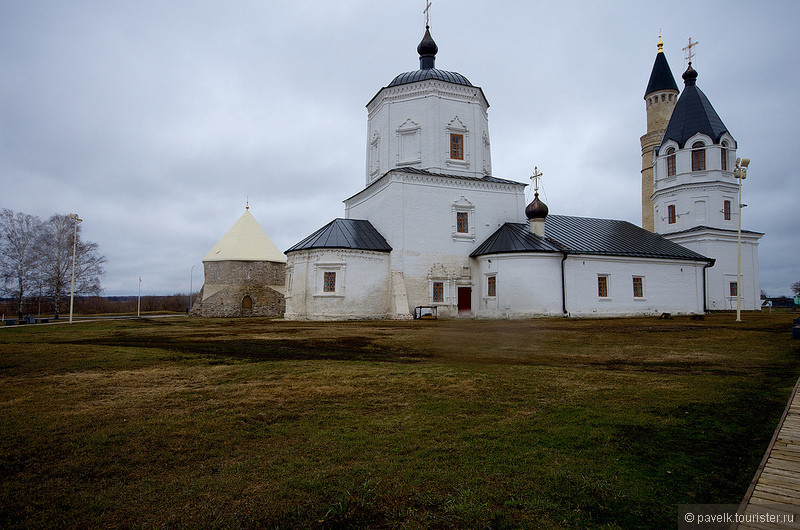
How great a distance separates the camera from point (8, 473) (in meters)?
3.51

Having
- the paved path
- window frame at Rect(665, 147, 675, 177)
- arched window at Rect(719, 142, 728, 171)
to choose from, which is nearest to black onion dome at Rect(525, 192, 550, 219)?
window frame at Rect(665, 147, 675, 177)

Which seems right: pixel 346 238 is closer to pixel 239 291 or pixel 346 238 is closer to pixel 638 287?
pixel 239 291

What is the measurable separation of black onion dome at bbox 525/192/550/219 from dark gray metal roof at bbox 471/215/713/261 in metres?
0.93

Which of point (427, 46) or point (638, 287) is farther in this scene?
point (427, 46)

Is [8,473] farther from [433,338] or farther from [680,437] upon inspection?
[433,338]

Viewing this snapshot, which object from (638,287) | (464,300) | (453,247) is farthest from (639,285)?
(453,247)

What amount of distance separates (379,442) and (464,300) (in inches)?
845

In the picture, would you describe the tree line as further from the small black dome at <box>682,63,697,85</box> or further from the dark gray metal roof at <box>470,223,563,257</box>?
the small black dome at <box>682,63,697,85</box>

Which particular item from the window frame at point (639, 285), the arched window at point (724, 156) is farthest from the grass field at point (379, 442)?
the arched window at point (724, 156)

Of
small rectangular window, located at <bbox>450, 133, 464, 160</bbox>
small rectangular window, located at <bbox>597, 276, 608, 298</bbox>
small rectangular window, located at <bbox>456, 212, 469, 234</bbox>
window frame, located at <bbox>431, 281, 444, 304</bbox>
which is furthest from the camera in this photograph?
small rectangular window, located at <bbox>450, 133, 464, 160</bbox>

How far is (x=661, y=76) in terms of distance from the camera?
38.9m

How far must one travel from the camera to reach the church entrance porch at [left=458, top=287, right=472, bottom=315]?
82.2 feet

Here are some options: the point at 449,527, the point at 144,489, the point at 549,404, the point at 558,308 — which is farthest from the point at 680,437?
the point at 558,308

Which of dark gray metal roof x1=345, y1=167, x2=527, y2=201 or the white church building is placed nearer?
the white church building
